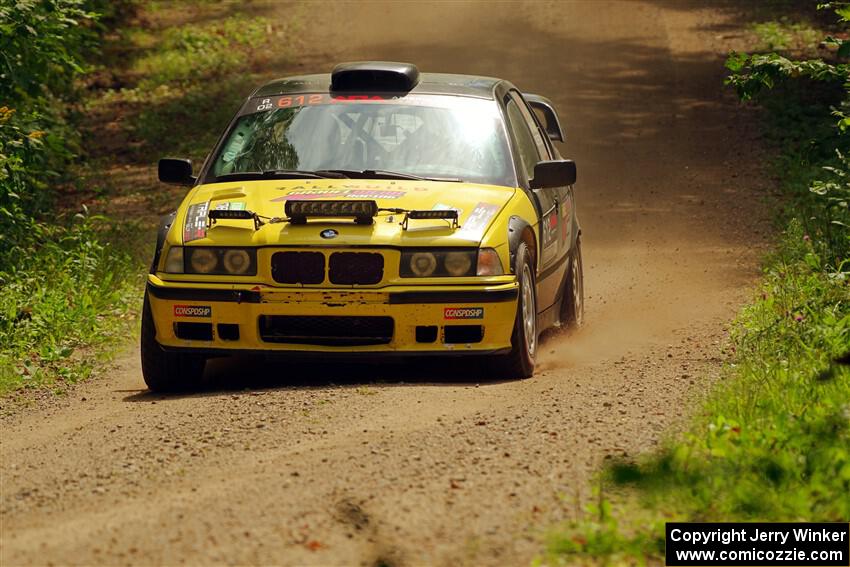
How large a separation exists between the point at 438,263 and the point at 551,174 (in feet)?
4.41

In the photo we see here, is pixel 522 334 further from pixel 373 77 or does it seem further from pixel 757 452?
pixel 757 452

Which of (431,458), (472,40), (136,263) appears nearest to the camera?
(431,458)

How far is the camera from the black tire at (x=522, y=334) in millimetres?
7828

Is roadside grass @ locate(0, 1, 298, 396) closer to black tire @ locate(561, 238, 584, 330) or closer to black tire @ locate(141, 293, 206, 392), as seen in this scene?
black tire @ locate(141, 293, 206, 392)

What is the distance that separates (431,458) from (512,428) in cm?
→ 67

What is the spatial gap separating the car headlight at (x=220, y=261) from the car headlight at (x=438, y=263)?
32.3 inches

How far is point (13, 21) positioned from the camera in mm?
11094

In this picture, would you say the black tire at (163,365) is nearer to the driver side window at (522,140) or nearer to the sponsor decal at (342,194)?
the sponsor decal at (342,194)

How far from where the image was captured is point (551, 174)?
8.59m

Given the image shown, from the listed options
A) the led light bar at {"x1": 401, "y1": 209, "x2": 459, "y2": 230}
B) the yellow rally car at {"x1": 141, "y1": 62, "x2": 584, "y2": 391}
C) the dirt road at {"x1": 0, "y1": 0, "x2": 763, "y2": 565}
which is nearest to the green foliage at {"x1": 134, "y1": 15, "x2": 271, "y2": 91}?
the dirt road at {"x1": 0, "y1": 0, "x2": 763, "y2": 565}

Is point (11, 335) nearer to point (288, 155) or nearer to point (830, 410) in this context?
point (288, 155)

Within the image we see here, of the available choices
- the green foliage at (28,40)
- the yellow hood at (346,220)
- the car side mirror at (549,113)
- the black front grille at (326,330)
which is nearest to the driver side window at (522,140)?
the yellow hood at (346,220)

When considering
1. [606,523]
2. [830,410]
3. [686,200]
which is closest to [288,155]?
[830,410]

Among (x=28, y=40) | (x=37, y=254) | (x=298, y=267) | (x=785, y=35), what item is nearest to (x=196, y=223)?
(x=298, y=267)
